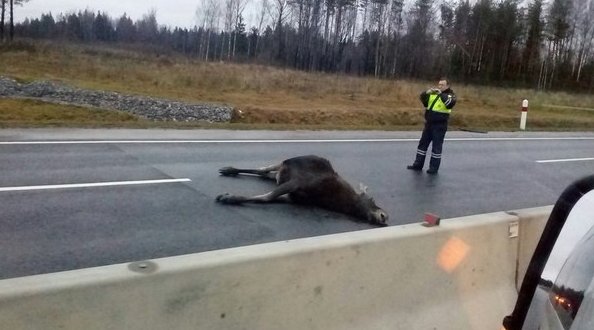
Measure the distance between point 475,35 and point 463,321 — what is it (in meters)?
78.7

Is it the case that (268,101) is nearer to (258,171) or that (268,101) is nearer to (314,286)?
(258,171)

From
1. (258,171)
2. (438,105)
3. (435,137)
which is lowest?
(258,171)

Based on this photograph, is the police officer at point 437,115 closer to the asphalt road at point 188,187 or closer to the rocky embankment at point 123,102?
the asphalt road at point 188,187

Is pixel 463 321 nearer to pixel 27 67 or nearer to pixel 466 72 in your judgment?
pixel 27 67

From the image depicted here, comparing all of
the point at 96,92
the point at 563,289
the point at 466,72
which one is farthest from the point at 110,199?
the point at 466,72

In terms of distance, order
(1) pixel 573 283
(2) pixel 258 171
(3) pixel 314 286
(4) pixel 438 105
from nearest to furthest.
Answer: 1. (1) pixel 573 283
2. (3) pixel 314 286
3. (2) pixel 258 171
4. (4) pixel 438 105

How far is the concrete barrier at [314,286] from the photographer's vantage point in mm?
2293

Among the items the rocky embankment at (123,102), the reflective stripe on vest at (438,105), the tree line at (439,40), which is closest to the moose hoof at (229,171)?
the reflective stripe on vest at (438,105)

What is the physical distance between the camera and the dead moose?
7.78m

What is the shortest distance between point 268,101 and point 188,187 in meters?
20.2

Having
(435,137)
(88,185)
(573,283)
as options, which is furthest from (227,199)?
(573,283)

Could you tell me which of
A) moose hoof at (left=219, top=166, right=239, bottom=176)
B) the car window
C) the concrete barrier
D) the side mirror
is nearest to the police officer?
moose hoof at (left=219, top=166, right=239, bottom=176)

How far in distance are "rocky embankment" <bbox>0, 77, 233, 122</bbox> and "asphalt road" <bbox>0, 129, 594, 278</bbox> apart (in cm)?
566

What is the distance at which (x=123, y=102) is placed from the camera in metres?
22.4
